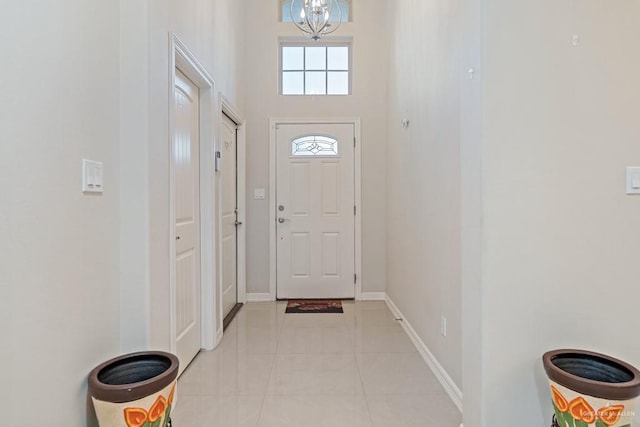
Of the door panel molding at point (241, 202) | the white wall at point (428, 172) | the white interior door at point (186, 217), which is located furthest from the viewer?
the door panel molding at point (241, 202)

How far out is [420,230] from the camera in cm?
277

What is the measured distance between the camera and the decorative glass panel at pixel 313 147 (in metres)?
4.21

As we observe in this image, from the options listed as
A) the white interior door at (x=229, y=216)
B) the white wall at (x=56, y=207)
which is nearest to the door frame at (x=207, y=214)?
the white interior door at (x=229, y=216)

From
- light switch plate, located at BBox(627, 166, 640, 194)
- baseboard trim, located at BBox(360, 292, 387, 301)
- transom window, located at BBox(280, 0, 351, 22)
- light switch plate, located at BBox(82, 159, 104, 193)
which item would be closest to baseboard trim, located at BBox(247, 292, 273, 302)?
baseboard trim, located at BBox(360, 292, 387, 301)

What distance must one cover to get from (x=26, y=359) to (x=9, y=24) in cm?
95

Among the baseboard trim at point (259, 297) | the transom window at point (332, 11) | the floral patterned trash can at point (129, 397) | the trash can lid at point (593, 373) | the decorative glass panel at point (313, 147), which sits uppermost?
the transom window at point (332, 11)

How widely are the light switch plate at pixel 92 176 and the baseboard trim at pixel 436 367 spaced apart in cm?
200

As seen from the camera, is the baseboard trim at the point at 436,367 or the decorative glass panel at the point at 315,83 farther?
the decorative glass panel at the point at 315,83

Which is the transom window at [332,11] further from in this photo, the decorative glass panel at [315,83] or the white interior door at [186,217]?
the white interior door at [186,217]

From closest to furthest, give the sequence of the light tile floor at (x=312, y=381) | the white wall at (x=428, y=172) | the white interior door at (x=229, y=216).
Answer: the light tile floor at (x=312, y=381) < the white wall at (x=428, y=172) < the white interior door at (x=229, y=216)

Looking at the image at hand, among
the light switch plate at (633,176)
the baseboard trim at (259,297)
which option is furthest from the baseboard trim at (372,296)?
the light switch plate at (633,176)

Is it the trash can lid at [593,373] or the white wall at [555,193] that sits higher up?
the white wall at [555,193]

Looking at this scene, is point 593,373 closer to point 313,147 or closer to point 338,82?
point 313,147

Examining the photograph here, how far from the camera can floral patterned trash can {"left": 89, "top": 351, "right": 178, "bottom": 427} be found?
1188 millimetres
